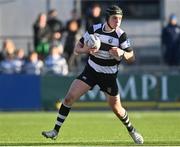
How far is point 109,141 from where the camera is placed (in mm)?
13625

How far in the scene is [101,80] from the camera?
1323 centimetres

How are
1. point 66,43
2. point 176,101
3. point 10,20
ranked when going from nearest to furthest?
point 176,101
point 66,43
point 10,20

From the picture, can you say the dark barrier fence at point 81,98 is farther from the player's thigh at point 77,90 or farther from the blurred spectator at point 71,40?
the player's thigh at point 77,90

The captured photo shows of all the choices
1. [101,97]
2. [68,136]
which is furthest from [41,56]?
[68,136]

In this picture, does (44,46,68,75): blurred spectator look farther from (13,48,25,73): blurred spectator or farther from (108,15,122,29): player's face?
(108,15,122,29): player's face

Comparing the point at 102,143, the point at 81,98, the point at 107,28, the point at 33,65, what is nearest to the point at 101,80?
the point at 107,28

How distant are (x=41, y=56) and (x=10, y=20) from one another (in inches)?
141

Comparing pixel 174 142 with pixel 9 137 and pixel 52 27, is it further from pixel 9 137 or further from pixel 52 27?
pixel 52 27

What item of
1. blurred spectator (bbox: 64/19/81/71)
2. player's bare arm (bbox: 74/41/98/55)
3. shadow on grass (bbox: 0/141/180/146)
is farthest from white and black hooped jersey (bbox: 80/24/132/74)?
blurred spectator (bbox: 64/19/81/71)

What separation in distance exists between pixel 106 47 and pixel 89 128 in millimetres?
4392

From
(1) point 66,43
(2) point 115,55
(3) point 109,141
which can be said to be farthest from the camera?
(1) point 66,43

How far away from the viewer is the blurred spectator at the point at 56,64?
2334cm

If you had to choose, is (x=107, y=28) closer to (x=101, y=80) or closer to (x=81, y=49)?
(x=81, y=49)

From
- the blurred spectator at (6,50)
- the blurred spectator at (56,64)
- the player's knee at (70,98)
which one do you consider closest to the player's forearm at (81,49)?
the player's knee at (70,98)
